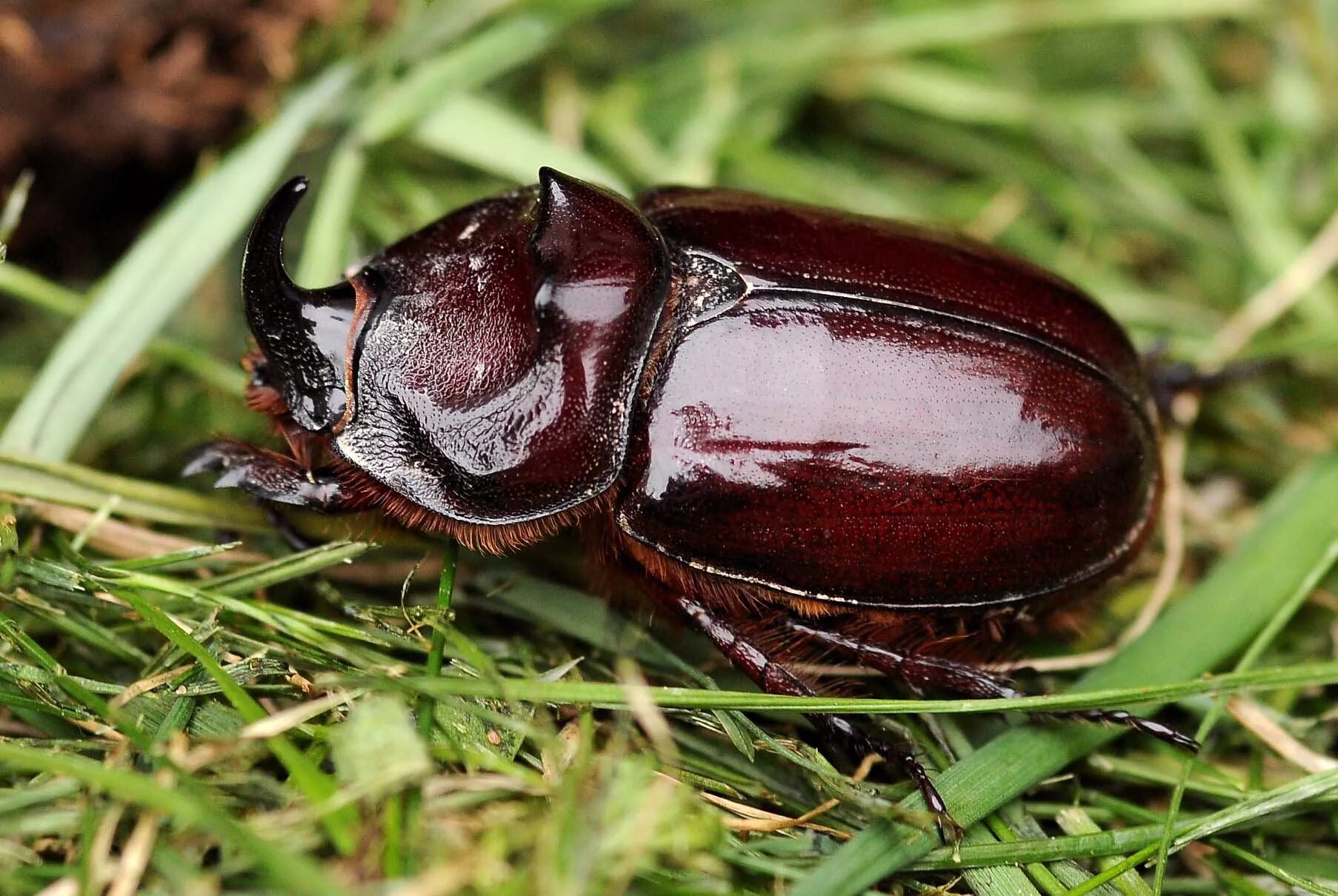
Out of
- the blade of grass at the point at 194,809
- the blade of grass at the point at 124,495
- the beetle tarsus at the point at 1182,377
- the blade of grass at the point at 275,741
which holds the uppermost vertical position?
the beetle tarsus at the point at 1182,377

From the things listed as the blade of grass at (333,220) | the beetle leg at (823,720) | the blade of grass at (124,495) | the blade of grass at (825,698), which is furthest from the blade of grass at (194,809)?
the blade of grass at (333,220)

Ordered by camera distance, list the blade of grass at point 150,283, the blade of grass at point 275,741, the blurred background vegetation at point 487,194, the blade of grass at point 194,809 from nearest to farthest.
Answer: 1. the blade of grass at point 194,809
2. the blade of grass at point 275,741
3. the blurred background vegetation at point 487,194
4. the blade of grass at point 150,283

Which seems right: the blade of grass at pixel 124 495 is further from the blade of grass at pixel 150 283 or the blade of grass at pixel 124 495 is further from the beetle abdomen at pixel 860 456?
the beetle abdomen at pixel 860 456

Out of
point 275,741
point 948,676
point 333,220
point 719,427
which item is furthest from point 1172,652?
point 333,220

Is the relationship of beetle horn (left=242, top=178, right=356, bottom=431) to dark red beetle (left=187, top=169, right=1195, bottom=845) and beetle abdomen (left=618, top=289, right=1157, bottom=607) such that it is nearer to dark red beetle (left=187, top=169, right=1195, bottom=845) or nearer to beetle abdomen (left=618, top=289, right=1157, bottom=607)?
dark red beetle (left=187, top=169, right=1195, bottom=845)

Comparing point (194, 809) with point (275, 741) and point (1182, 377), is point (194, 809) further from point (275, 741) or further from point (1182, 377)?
point (1182, 377)

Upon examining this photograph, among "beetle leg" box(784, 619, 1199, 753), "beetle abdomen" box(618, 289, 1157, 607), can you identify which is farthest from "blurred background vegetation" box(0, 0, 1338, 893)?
"beetle abdomen" box(618, 289, 1157, 607)

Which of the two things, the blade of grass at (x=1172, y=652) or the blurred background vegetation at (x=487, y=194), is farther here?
the blade of grass at (x=1172, y=652)

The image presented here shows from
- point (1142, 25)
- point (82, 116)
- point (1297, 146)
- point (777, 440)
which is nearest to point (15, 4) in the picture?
point (82, 116)
